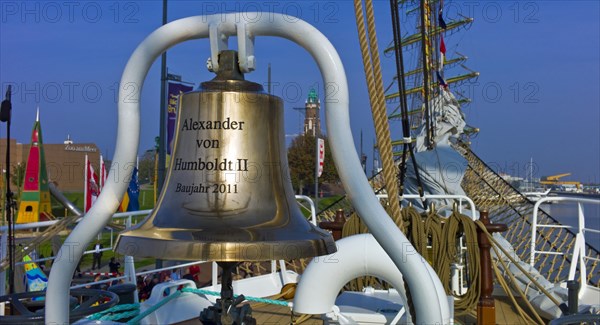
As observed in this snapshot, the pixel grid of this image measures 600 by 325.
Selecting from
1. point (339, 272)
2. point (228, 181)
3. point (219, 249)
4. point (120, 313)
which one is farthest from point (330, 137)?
point (120, 313)

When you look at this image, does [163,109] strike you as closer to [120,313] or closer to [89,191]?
[89,191]

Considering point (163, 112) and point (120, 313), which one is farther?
point (163, 112)

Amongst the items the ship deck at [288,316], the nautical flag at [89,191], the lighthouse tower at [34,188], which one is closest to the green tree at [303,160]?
the lighthouse tower at [34,188]

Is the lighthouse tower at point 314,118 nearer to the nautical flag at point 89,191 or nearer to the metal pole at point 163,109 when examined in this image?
the metal pole at point 163,109

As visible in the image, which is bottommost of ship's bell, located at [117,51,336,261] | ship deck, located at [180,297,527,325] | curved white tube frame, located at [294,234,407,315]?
ship deck, located at [180,297,527,325]

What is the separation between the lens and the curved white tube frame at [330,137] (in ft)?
6.58

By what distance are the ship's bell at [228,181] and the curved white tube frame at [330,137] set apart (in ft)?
0.51

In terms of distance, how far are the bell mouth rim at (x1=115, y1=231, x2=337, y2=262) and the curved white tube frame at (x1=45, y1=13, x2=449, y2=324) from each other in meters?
0.25

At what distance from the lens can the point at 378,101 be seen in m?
2.23

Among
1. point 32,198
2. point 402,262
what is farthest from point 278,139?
point 32,198

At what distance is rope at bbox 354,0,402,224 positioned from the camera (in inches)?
86.7

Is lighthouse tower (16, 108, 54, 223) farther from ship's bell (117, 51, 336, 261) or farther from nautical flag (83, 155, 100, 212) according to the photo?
ship's bell (117, 51, 336, 261)

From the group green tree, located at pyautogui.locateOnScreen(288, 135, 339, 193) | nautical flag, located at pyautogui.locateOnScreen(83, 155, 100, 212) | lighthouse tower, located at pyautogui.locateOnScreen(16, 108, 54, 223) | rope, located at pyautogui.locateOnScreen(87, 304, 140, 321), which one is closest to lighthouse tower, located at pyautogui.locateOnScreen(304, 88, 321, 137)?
green tree, located at pyautogui.locateOnScreen(288, 135, 339, 193)

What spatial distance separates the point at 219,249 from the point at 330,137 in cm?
58
